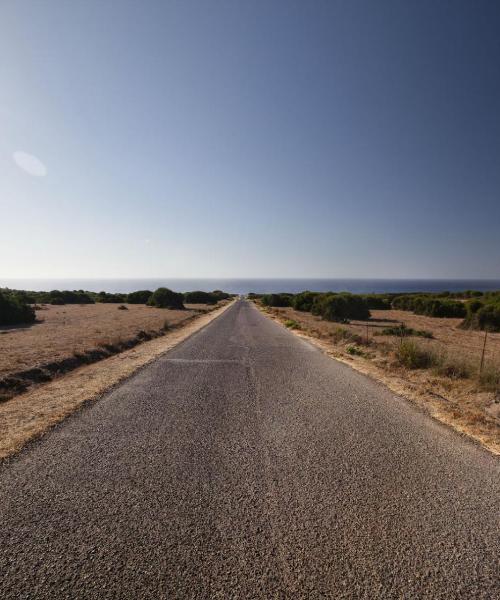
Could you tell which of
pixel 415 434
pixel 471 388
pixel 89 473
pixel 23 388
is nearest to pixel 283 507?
pixel 89 473

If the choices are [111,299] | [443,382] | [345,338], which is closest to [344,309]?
[345,338]

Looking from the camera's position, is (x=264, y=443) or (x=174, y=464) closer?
(x=174, y=464)

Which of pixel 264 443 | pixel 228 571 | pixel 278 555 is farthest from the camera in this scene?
pixel 264 443

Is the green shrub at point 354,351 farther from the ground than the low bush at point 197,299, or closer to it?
closer to it

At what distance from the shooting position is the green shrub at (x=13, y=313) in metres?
26.2

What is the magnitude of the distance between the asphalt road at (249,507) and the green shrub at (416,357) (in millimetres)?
4985

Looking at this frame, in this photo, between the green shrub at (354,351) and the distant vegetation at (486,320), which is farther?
the distant vegetation at (486,320)

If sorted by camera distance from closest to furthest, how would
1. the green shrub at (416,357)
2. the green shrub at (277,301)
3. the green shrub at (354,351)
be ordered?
the green shrub at (416,357)
the green shrub at (354,351)
the green shrub at (277,301)

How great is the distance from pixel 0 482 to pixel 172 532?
2.60m

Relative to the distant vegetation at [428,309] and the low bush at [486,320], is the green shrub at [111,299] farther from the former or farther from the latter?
the low bush at [486,320]

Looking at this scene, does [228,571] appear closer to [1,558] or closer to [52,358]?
[1,558]

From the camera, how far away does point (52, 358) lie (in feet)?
40.2

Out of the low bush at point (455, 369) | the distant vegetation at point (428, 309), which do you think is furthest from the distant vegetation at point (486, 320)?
the low bush at point (455, 369)

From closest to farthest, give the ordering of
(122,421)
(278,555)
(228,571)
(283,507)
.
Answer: (228,571) → (278,555) → (283,507) → (122,421)
